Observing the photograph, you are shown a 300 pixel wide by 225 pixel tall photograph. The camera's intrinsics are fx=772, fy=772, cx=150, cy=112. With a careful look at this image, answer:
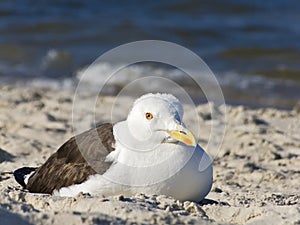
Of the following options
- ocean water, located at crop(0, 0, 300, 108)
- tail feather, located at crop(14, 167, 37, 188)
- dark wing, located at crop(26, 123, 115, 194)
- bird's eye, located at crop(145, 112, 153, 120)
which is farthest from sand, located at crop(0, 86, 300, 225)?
ocean water, located at crop(0, 0, 300, 108)

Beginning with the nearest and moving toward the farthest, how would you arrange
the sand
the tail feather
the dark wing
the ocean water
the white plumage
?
the sand < the white plumage < the dark wing < the tail feather < the ocean water

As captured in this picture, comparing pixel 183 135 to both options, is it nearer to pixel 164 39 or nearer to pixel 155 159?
pixel 155 159

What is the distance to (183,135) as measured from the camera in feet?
16.9

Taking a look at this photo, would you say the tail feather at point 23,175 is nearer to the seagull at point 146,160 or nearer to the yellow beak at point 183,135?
the seagull at point 146,160

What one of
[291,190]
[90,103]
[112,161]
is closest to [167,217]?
[112,161]

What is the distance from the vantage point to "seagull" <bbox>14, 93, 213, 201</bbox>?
512 centimetres

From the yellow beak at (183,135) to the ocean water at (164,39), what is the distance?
756 cm

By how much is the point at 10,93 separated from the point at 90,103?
1.31 metres

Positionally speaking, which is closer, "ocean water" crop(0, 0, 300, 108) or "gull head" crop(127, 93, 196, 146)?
"gull head" crop(127, 93, 196, 146)

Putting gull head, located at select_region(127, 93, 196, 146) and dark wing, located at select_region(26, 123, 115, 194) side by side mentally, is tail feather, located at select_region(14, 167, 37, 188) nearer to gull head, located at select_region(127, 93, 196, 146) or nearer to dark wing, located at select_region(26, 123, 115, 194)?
dark wing, located at select_region(26, 123, 115, 194)

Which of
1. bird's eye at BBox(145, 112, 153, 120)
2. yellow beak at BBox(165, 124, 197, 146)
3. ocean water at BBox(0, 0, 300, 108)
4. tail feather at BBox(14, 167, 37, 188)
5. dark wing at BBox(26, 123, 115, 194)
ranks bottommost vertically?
tail feather at BBox(14, 167, 37, 188)

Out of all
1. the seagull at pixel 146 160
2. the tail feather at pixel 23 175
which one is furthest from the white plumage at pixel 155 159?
the tail feather at pixel 23 175

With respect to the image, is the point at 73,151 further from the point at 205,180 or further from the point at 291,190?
the point at 291,190

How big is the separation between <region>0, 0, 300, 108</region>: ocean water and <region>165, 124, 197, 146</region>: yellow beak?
7.56 metres
